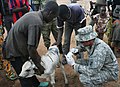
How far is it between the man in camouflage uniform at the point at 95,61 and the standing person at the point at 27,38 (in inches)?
19.4

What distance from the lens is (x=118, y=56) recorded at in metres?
5.57

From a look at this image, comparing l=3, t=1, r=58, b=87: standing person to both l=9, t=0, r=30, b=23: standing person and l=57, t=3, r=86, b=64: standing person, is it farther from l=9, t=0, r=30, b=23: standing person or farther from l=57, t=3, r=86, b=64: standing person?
l=9, t=0, r=30, b=23: standing person

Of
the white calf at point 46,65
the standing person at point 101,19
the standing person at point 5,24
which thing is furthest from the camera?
the standing person at point 101,19

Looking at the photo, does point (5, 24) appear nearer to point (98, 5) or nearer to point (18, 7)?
point (18, 7)

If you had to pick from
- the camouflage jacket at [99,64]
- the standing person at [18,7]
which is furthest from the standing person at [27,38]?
the standing person at [18,7]

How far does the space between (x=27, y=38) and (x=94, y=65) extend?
1004 mm

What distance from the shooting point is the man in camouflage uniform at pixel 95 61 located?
3.23m

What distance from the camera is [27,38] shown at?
3373 mm

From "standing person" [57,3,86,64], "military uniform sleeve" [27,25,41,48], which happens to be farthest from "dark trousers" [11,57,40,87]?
"standing person" [57,3,86,64]

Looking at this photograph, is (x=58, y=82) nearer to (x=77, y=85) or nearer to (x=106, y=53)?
(x=77, y=85)

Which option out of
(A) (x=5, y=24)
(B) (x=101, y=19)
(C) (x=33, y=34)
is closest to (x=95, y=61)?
(C) (x=33, y=34)

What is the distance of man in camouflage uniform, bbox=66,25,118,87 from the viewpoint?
3234 millimetres

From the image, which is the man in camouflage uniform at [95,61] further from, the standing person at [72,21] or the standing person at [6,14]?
the standing person at [6,14]

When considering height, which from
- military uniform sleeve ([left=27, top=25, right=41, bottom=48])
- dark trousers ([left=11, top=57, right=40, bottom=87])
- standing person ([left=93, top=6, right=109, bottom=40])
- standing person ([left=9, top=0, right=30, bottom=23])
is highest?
standing person ([left=9, top=0, right=30, bottom=23])
